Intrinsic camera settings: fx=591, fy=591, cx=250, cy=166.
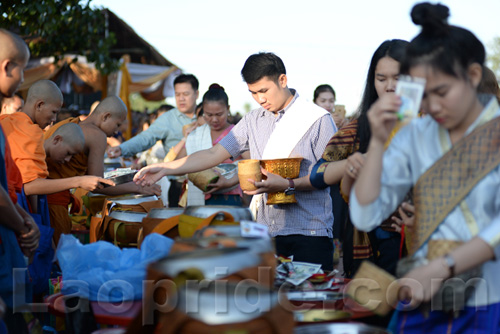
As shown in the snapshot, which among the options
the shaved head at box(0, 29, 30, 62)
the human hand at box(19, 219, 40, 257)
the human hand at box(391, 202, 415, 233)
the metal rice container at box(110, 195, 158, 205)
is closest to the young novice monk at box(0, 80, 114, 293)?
the metal rice container at box(110, 195, 158, 205)

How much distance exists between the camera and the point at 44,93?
4172 millimetres

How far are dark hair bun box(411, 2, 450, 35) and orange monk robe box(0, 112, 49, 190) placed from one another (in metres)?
2.37

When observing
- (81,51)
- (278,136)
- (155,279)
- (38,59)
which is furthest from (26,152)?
(38,59)

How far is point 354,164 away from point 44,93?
2.74 meters

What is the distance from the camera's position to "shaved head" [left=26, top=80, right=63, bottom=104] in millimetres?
4164

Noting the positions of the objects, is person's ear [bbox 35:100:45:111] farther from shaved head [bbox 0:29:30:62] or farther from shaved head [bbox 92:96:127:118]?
shaved head [bbox 0:29:30:62]

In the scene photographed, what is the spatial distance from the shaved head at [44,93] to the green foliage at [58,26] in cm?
383

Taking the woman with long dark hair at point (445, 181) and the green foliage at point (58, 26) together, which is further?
the green foliage at point (58, 26)

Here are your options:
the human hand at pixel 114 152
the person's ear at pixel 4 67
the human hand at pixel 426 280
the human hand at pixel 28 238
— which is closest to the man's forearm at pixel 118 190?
the human hand at pixel 28 238

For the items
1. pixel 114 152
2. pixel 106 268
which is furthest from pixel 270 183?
pixel 114 152

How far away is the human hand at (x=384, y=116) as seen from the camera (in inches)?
65.2

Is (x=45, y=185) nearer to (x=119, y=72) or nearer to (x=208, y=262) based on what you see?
(x=208, y=262)

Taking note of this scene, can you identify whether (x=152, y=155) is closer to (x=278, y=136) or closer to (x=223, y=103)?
(x=223, y=103)

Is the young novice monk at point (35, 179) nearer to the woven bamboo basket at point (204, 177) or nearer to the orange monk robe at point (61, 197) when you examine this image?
the orange monk robe at point (61, 197)
